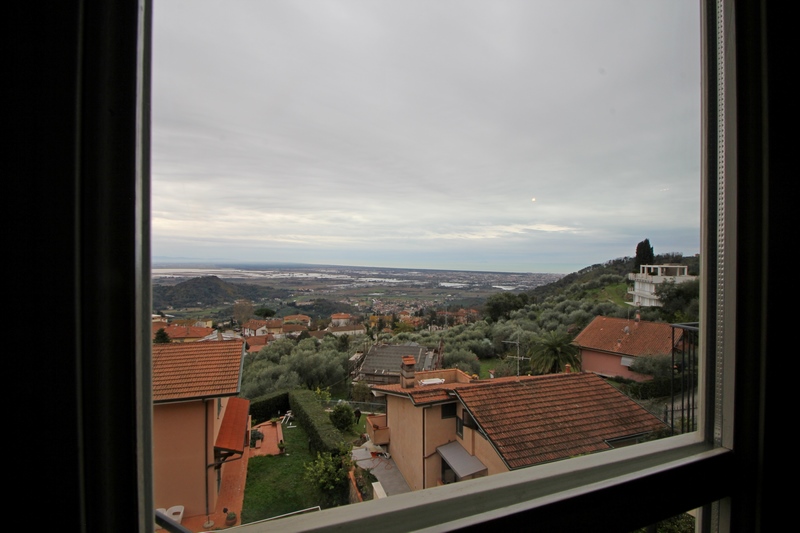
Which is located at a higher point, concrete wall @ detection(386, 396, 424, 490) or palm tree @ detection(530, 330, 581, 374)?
palm tree @ detection(530, 330, 581, 374)

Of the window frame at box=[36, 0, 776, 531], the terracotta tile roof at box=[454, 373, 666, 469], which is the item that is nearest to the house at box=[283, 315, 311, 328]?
the window frame at box=[36, 0, 776, 531]

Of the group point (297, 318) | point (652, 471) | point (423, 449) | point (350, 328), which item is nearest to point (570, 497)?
point (652, 471)

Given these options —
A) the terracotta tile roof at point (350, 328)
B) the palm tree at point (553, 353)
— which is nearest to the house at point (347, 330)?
the terracotta tile roof at point (350, 328)

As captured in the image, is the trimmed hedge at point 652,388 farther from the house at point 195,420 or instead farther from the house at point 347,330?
the house at point 195,420

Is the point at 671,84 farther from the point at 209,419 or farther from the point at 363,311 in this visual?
the point at 209,419

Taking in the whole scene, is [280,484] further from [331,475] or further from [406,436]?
[406,436]

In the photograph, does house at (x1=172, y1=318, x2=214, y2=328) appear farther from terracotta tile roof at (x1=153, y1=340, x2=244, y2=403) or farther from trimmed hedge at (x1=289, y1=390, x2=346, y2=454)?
trimmed hedge at (x1=289, y1=390, x2=346, y2=454)
